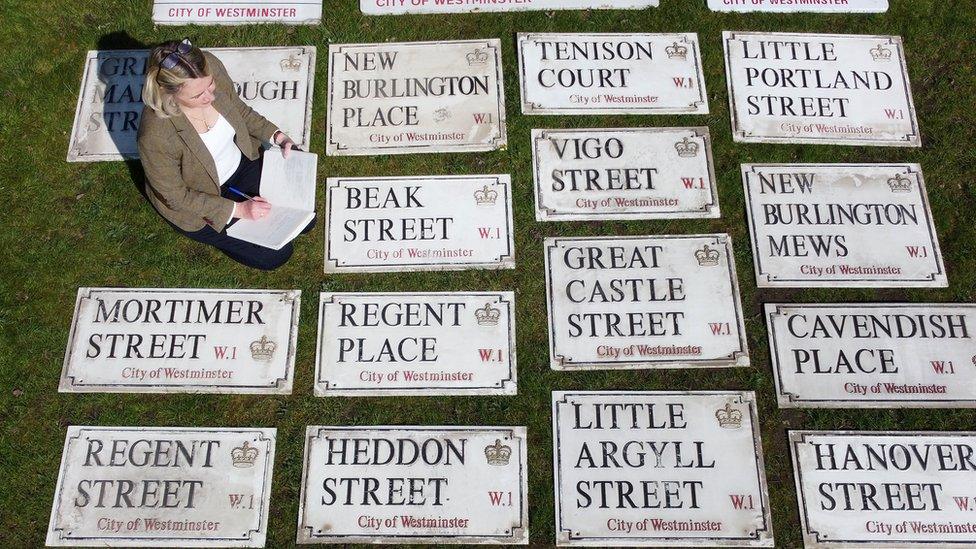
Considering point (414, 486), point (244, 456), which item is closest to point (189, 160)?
point (244, 456)

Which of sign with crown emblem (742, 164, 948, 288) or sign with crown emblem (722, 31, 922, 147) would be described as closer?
sign with crown emblem (742, 164, 948, 288)

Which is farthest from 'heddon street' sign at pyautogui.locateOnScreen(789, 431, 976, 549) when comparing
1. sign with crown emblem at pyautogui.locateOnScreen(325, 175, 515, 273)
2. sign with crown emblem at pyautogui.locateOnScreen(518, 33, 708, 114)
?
sign with crown emblem at pyautogui.locateOnScreen(518, 33, 708, 114)

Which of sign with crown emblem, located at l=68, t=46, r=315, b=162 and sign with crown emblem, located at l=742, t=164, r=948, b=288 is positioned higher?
sign with crown emblem, located at l=68, t=46, r=315, b=162

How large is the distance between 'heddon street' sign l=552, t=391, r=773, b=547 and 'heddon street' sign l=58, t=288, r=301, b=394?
2.96 m

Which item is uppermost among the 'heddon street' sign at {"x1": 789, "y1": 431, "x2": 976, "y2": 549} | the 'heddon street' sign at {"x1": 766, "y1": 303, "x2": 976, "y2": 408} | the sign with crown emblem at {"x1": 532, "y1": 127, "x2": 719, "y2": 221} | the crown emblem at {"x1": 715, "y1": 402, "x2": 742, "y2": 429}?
the sign with crown emblem at {"x1": 532, "y1": 127, "x2": 719, "y2": 221}

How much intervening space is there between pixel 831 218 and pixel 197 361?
272 inches

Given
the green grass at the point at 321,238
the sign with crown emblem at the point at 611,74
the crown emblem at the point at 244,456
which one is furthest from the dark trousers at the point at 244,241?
the sign with crown emblem at the point at 611,74

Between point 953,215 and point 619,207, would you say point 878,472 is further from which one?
point 619,207

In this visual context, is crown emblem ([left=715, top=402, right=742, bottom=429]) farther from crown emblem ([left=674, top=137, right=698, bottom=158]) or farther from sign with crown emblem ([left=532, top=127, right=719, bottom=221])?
crown emblem ([left=674, top=137, right=698, bottom=158])

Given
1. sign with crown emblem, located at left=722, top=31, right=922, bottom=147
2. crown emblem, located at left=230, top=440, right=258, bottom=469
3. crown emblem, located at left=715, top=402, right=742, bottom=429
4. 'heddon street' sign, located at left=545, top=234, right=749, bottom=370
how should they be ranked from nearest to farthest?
crown emblem, located at left=230, top=440, right=258, bottom=469 → crown emblem, located at left=715, top=402, right=742, bottom=429 → 'heddon street' sign, located at left=545, top=234, right=749, bottom=370 → sign with crown emblem, located at left=722, top=31, right=922, bottom=147

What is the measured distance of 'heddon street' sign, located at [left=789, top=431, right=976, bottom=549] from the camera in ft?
22.7

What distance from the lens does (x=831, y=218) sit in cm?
788

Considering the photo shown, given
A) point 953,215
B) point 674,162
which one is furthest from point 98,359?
point 953,215

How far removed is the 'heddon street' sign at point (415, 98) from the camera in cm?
821
